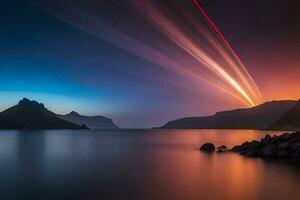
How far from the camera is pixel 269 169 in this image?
47.2 meters

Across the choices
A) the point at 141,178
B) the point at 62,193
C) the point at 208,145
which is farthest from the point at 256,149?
the point at 62,193

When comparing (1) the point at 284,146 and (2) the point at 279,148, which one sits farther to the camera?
(2) the point at 279,148

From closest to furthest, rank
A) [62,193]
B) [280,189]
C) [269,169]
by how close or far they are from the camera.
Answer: [62,193]
[280,189]
[269,169]

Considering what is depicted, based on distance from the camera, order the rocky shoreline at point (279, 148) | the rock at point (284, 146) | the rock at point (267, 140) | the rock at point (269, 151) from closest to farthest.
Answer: the rocky shoreline at point (279, 148) < the rock at point (284, 146) < the rock at point (269, 151) < the rock at point (267, 140)

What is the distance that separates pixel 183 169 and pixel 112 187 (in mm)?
18136

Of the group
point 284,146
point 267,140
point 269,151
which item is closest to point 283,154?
point 284,146

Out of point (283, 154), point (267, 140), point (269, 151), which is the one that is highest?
point (267, 140)

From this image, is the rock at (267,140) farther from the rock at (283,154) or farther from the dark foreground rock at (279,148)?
the rock at (283,154)

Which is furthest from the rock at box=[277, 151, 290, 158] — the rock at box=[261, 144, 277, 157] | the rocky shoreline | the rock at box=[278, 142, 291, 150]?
the rock at box=[261, 144, 277, 157]

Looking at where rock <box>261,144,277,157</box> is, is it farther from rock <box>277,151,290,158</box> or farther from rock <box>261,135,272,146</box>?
rock <box>261,135,272,146</box>

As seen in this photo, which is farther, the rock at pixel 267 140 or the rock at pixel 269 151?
the rock at pixel 267 140

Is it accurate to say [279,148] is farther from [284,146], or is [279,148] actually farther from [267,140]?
[267,140]

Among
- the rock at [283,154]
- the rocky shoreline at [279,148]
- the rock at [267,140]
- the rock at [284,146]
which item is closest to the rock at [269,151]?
the rocky shoreline at [279,148]

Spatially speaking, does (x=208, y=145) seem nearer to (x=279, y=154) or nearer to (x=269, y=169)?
(x=279, y=154)
